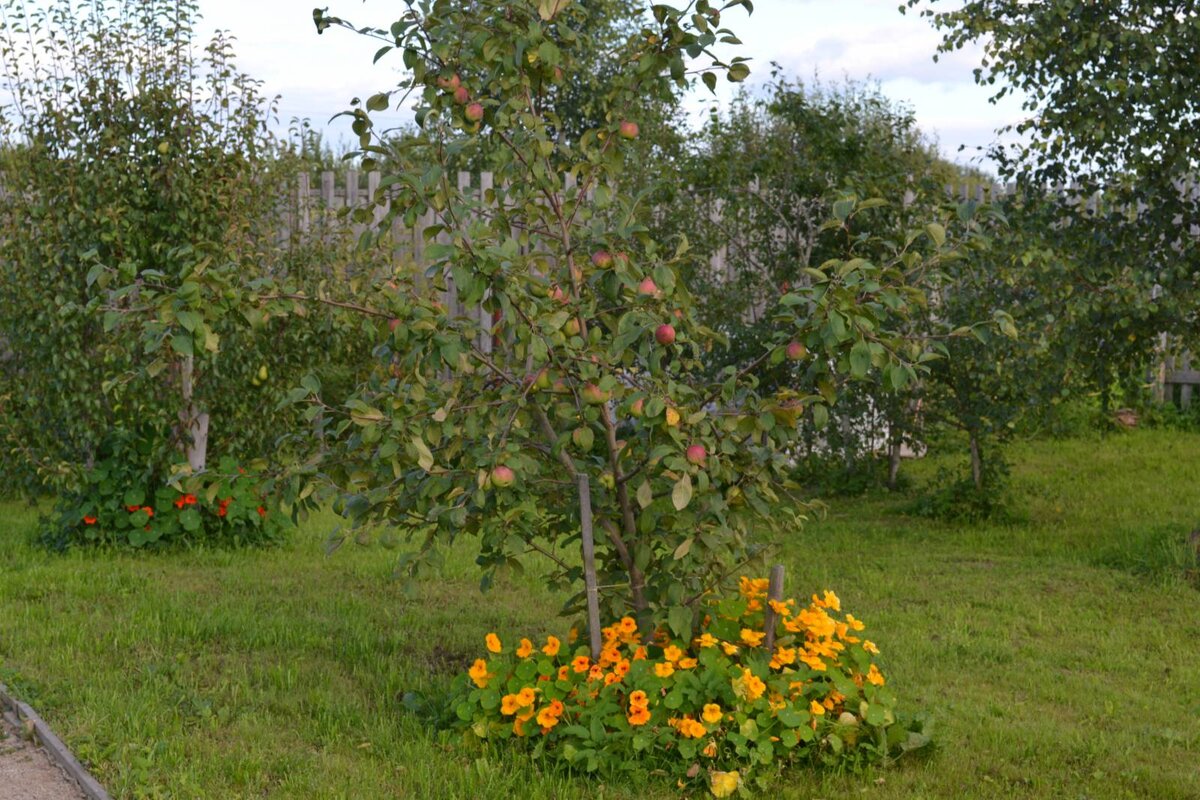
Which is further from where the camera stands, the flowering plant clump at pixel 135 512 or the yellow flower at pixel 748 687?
the flowering plant clump at pixel 135 512

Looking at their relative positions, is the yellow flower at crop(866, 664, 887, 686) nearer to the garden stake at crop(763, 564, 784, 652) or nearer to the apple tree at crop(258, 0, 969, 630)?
the garden stake at crop(763, 564, 784, 652)

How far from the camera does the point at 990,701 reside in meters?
4.94

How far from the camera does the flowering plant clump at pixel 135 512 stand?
291 inches

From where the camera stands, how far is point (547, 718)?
4.16 metres

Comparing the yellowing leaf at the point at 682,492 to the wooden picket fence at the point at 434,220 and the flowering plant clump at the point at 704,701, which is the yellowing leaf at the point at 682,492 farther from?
the wooden picket fence at the point at 434,220

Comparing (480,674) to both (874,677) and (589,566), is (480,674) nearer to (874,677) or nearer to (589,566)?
(589,566)

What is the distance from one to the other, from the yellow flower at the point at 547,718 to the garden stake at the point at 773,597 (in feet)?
2.48

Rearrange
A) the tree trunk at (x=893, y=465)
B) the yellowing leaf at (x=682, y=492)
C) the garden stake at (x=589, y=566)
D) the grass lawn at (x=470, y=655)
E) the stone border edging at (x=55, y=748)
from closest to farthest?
the yellowing leaf at (x=682, y=492) → the stone border edging at (x=55, y=748) → the grass lawn at (x=470, y=655) → the garden stake at (x=589, y=566) → the tree trunk at (x=893, y=465)

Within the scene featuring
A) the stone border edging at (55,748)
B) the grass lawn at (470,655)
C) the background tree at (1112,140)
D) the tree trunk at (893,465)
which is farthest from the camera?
the tree trunk at (893,465)

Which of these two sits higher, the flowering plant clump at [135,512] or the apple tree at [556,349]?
the apple tree at [556,349]

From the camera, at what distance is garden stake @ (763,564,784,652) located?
4.30 m

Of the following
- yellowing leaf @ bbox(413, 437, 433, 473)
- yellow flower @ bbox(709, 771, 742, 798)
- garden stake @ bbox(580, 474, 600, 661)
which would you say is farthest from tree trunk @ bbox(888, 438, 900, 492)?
yellowing leaf @ bbox(413, 437, 433, 473)

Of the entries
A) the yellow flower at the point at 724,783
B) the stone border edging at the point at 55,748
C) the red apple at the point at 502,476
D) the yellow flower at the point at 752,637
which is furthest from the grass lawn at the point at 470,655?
the red apple at the point at 502,476

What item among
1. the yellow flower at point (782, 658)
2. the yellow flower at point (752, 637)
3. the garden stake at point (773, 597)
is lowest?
the yellow flower at point (782, 658)
